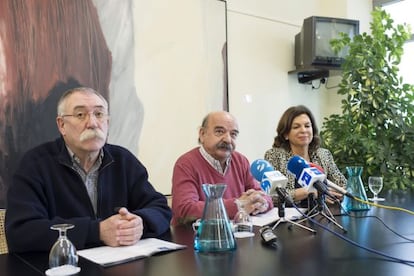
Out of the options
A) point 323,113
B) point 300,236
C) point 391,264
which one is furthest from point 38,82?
point 323,113

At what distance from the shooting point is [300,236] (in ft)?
4.49

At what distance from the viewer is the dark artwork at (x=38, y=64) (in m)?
2.20

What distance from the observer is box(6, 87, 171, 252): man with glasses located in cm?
129

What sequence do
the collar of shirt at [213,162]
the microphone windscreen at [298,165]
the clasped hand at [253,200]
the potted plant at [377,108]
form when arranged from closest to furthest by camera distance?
the microphone windscreen at [298,165], the clasped hand at [253,200], the collar of shirt at [213,162], the potted plant at [377,108]

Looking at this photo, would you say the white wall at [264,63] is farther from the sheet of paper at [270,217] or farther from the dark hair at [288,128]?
the sheet of paper at [270,217]

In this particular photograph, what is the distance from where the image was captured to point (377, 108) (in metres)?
3.25

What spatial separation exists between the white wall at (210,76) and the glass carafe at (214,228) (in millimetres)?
1624

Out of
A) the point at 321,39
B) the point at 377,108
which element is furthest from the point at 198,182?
the point at 321,39

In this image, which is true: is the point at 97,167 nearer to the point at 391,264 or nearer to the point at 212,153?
the point at 212,153

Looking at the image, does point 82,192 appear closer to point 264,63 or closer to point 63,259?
point 63,259

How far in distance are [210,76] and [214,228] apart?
7.10ft

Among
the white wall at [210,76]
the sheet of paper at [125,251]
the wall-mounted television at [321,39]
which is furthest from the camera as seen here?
the wall-mounted television at [321,39]

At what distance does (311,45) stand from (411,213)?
2.24 metres

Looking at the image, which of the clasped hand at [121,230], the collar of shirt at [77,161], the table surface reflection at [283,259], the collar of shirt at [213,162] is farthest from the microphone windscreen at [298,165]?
the collar of shirt at [77,161]
